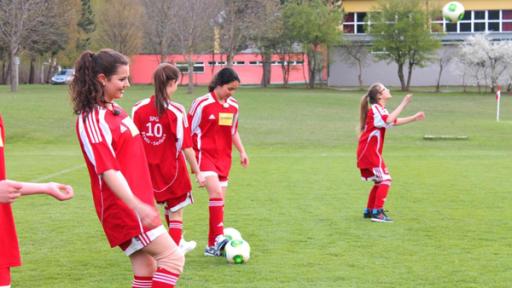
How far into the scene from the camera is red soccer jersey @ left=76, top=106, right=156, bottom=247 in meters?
4.82

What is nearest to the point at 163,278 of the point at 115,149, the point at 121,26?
the point at 115,149

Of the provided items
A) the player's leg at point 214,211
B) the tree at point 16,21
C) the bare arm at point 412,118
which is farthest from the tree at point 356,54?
the player's leg at point 214,211

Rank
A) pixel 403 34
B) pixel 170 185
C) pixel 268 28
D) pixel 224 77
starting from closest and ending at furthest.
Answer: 1. pixel 170 185
2. pixel 224 77
3. pixel 403 34
4. pixel 268 28

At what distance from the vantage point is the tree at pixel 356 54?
2739 inches

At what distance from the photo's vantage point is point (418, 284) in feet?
22.6

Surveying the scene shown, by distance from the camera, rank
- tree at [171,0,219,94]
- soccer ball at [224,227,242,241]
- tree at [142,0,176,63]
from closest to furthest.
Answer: soccer ball at [224,227,242,241] → tree at [171,0,219,94] → tree at [142,0,176,63]

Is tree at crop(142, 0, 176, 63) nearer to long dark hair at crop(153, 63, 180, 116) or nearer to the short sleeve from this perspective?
long dark hair at crop(153, 63, 180, 116)

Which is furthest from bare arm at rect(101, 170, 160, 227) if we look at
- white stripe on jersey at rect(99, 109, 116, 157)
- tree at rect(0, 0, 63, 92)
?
tree at rect(0, 0, 63, 92)

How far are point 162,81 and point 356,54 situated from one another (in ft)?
210

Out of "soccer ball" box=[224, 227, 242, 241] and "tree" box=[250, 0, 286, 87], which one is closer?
"soccer ball" box=[224, 227, 242, 241]

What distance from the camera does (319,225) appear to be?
33.0 feet

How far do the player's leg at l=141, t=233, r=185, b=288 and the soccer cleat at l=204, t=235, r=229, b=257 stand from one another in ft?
9.39

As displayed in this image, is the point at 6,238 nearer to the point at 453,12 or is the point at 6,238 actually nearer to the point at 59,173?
the point at 59,173

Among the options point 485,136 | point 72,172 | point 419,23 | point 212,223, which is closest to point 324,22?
point 419,23
